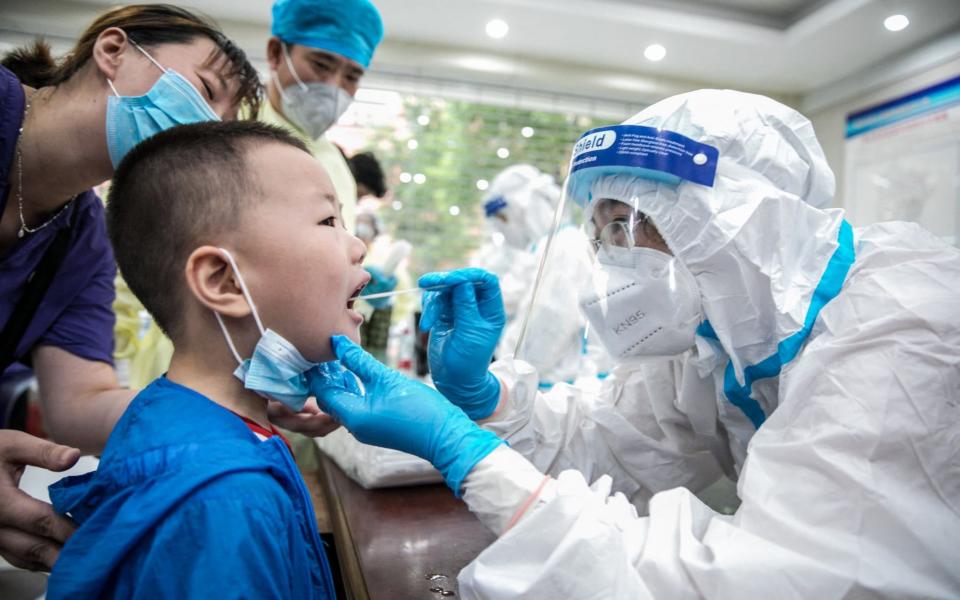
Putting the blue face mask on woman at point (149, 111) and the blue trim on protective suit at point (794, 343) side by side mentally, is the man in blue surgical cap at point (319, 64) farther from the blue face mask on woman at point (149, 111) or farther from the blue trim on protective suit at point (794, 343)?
the blue trim on protective suit at point (794, 343)

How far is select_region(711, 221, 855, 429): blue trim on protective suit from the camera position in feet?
3.27

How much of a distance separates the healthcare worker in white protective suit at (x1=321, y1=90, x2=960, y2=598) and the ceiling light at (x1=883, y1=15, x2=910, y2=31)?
10.9 ft

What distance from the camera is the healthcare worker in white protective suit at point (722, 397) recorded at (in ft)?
2.49

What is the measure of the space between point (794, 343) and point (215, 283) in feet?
3.00

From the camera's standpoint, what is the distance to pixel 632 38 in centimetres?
401

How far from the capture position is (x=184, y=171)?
0.86 m

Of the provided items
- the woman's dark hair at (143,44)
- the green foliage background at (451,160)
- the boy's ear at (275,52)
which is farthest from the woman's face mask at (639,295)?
the green foliage background at (451,160)

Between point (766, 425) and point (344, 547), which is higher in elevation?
point (766, 425)

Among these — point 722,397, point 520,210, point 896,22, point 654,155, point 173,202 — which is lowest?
point 722,397

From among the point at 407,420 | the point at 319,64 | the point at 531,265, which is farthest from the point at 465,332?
the point at 531,265

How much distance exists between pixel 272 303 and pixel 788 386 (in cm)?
80

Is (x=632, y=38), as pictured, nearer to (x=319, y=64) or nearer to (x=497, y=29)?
(x=497, y=29)

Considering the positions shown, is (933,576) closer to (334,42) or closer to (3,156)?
(3,156)

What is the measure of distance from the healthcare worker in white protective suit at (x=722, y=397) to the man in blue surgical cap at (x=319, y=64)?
1.09 metres
